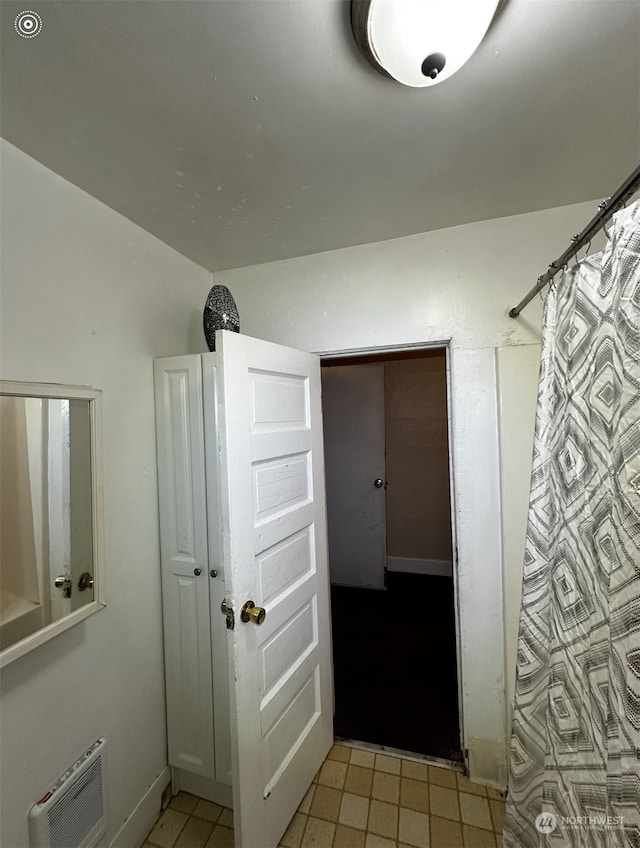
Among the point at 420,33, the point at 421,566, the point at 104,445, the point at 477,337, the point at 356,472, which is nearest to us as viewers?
the point at 420,33

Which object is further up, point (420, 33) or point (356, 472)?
point (420, 33)

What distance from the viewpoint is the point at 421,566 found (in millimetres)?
3266

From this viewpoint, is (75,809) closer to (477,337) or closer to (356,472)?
(477,337)

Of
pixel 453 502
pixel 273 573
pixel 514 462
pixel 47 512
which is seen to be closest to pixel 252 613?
pixel 273 573

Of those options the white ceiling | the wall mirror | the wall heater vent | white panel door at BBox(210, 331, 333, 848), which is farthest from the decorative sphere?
the wall heater vent

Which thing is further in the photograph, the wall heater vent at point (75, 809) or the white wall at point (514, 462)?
the white wall at point (514, 462)

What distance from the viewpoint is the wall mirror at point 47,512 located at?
0.87 meters

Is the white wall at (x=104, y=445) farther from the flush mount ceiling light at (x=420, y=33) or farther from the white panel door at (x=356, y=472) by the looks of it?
the white panel door at (x=356, y=472)

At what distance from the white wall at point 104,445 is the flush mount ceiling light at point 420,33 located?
3.07 ft

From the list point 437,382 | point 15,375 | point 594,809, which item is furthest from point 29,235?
point 437,382

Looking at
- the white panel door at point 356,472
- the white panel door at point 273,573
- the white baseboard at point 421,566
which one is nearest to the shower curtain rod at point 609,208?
the white panel door at point 273,573

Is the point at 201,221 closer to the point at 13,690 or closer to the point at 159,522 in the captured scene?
the point at 159,522

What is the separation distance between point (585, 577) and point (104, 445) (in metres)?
1.41

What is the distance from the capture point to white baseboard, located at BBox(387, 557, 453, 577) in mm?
3217
